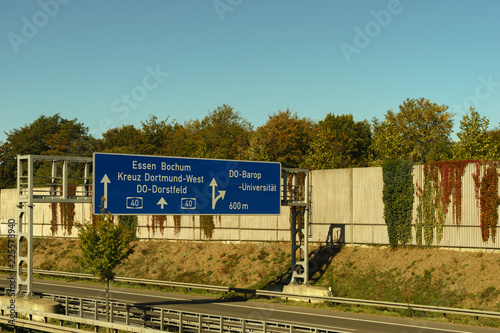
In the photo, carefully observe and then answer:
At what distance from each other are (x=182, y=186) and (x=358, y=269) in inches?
540

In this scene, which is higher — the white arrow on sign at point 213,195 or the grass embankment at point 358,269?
the white arrow on sign at point 213,195

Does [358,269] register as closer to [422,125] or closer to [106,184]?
[106,184]

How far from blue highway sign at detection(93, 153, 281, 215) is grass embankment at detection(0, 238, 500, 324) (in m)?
7.42

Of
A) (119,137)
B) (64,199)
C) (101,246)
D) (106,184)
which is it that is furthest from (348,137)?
(101,246)

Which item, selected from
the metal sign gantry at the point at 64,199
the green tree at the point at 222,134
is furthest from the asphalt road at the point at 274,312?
the green tree at the point at 222,134

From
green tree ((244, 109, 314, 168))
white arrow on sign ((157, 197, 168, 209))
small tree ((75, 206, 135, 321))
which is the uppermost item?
green tree ((244, 109, 314, 168))

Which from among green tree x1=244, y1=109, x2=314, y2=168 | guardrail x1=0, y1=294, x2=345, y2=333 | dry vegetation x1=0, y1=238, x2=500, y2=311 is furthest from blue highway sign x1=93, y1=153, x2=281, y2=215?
green tree x1=244, y1=109, x2=314, y2=168

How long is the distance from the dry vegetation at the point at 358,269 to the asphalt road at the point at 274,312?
169 inches

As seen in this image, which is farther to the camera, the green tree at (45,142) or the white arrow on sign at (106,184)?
the green tree at (45,142)

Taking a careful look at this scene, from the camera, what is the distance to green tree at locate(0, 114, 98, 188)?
359ft

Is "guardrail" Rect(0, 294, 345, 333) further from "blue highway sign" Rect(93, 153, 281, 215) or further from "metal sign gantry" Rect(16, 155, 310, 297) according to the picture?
"blue highway sign" Rect(93, 153, 281, 215)

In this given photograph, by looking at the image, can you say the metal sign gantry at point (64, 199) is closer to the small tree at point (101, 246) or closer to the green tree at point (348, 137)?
the small tree at point (101, 246)

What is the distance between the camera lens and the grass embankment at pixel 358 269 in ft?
100

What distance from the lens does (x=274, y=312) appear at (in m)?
29.9
